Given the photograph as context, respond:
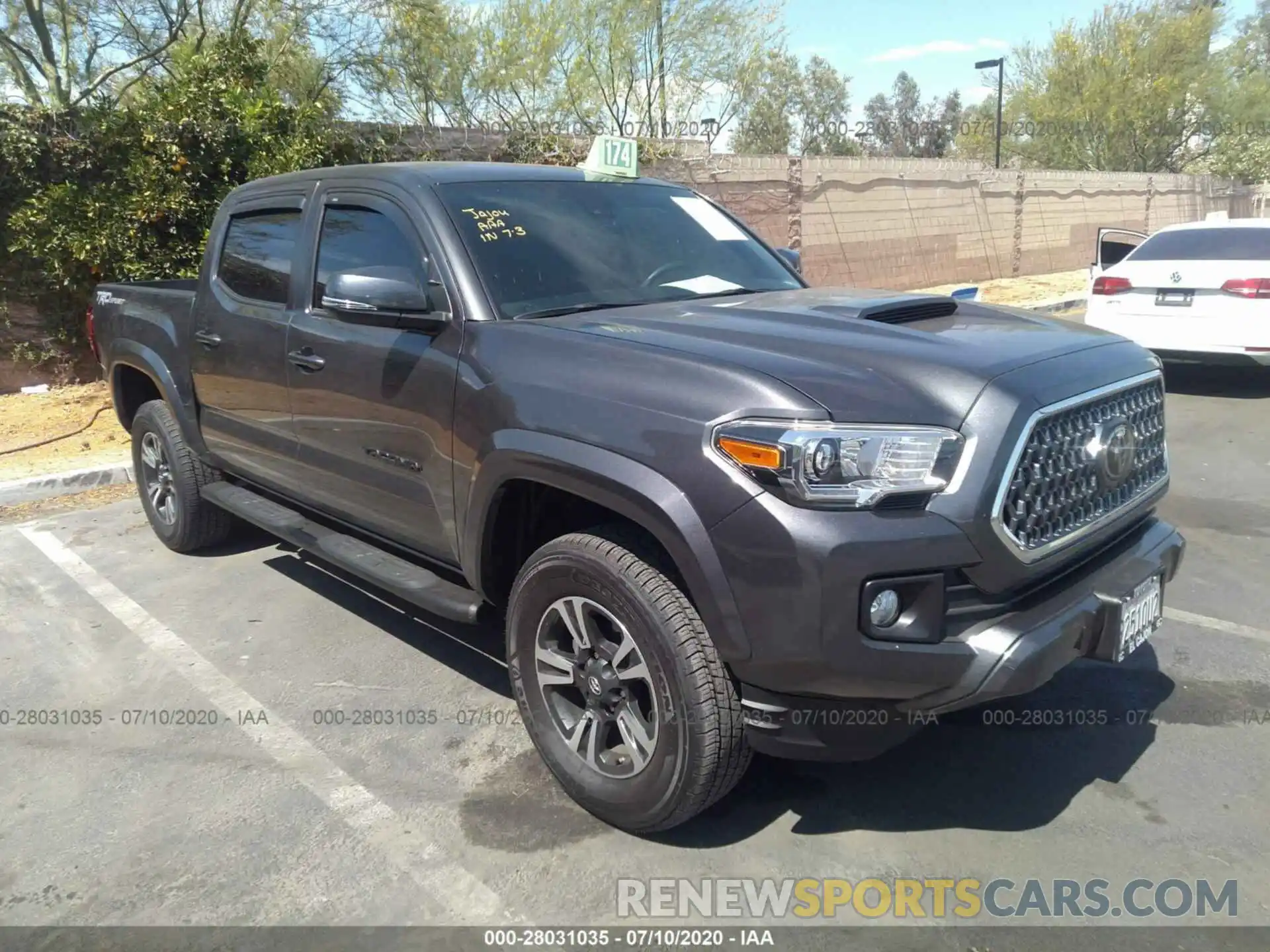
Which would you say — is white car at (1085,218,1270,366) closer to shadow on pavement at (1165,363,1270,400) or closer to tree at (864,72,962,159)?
shadow on pavement at (1165,363,1270,400)

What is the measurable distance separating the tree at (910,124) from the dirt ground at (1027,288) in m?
46.4

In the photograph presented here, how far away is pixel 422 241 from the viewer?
3.60m

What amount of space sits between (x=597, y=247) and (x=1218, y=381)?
27.9ft

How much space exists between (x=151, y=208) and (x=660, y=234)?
697 centimetres

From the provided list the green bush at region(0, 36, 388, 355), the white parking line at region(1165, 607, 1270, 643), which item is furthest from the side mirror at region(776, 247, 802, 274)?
the green bush at region(0, 36, 388, 355)

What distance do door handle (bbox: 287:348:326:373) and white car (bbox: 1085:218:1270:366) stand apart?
7.68m

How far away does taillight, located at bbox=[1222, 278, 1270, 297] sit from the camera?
8.55 m

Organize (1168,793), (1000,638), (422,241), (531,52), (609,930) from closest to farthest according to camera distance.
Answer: (1000,638)
(609,930)
(1168,793)
(422,241)
(531,52)

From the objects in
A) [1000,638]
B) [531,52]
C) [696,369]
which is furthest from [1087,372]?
[531,52]

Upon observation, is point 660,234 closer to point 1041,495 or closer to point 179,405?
point 1041,495

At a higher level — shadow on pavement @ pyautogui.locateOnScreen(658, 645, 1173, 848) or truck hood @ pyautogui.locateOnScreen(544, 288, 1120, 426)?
truck hood @ pyautogui.locateOnScreen(544, 288, 1120, 426)

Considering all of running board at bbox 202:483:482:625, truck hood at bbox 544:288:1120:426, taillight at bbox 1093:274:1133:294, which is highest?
truck hood at bbox 544:288:1120:426

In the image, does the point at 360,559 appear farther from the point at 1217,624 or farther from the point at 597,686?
the point at 1217,624

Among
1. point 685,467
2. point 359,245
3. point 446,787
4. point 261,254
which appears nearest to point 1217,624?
point 685,467
